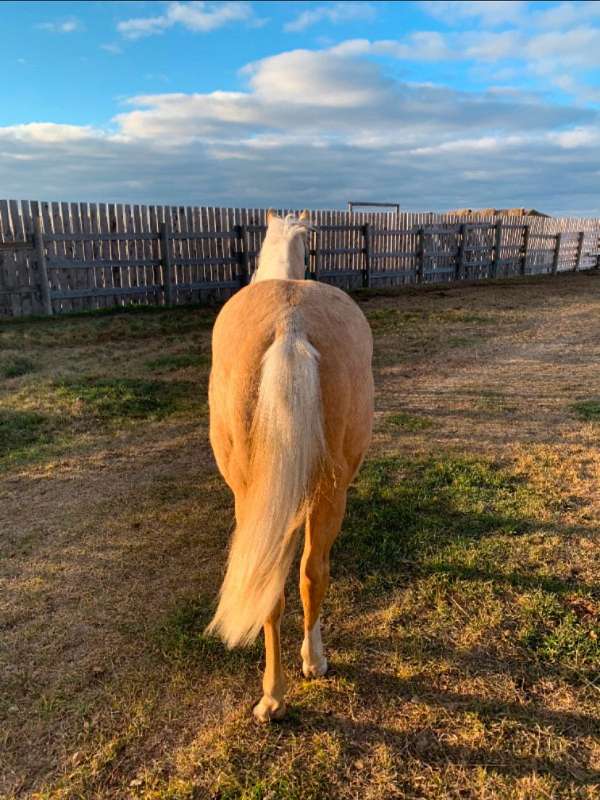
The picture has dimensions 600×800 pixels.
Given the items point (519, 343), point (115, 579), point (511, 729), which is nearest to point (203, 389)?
point (115, 579)

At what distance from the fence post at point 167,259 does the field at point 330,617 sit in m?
6.18

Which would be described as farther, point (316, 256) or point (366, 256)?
point (366, 256)

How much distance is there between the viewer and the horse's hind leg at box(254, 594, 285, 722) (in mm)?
2016

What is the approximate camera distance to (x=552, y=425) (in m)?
5.00

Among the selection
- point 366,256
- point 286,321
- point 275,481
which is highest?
point 286,321

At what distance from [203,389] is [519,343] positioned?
5.49 meters

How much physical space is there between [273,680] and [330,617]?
1.98 feet

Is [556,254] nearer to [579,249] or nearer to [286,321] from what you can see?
[579,249]

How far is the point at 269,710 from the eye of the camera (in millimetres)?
2014

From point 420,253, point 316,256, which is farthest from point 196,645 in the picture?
point 420,253

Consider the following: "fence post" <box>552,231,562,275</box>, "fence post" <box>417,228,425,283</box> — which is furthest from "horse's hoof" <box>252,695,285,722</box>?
"fence post" <box>552,231,562,275</box>

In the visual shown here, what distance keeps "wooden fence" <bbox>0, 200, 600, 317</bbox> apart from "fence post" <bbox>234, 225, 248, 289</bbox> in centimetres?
3

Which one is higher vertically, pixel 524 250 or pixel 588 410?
pixel 524 250

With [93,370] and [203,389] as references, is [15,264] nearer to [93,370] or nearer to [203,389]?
[93,370]
